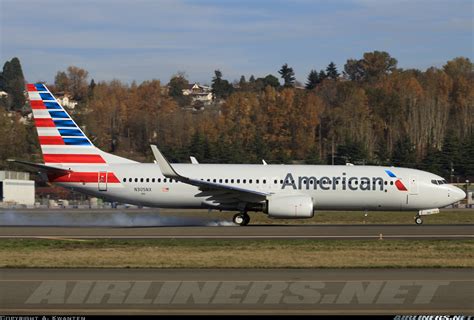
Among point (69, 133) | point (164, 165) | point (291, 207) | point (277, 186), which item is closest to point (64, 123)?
point (69, 133)

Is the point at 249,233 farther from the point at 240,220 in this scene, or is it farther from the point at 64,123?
the point at 64,123

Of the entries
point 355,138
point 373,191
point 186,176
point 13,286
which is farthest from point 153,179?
point 355,138

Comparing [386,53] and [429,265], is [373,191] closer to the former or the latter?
[429,265]

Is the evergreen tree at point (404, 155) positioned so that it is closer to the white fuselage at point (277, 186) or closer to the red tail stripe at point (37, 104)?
the white fuselage at point (277, 186)

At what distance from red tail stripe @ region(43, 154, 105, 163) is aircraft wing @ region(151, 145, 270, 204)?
4.12m

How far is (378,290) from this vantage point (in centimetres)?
1738

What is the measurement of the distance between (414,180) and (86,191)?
616 inches

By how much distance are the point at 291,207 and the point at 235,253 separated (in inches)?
541

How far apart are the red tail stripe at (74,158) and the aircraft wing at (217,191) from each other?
162 inches

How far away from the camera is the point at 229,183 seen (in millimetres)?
41156

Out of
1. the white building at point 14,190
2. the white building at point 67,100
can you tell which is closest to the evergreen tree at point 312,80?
the white building at point 67,100

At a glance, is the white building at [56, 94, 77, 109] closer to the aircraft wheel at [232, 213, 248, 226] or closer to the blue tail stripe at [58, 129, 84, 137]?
the blue tail stripe at [58, 129, 84, 137]

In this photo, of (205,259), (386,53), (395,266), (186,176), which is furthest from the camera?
(386,53)

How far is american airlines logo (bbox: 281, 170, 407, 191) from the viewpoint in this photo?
4106 centimetres
